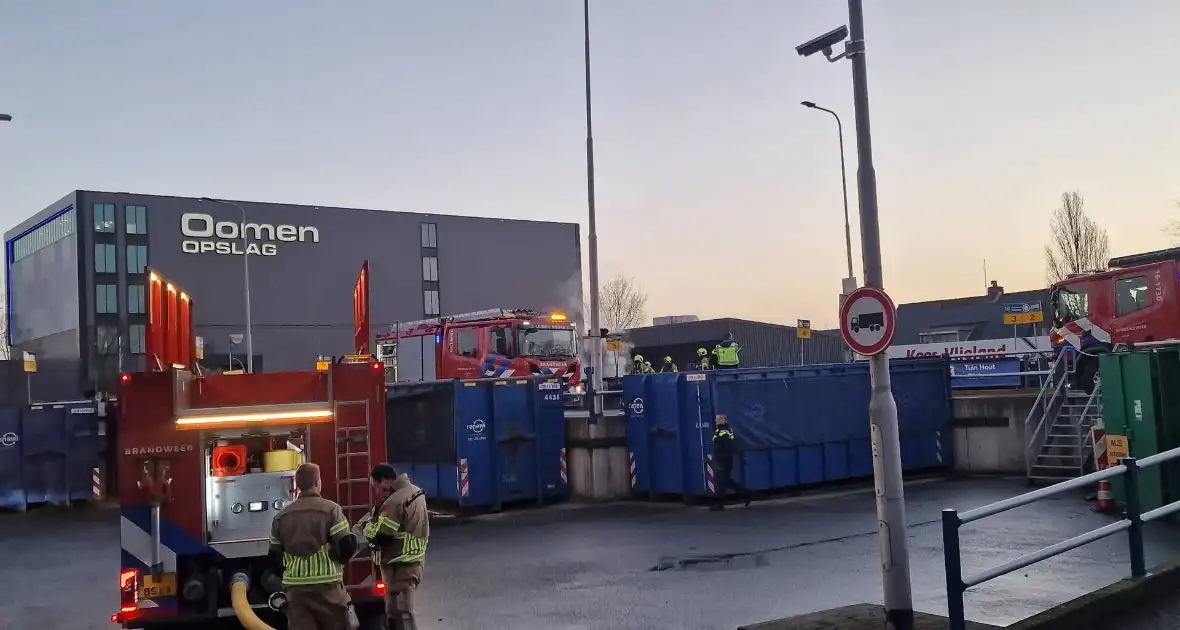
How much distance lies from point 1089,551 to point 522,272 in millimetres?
52601

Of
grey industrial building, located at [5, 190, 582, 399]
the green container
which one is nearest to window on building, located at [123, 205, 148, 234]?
grey industrial building, located at [5, 190, 582, 399]

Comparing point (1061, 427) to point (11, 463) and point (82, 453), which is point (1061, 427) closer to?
point (82, 453)

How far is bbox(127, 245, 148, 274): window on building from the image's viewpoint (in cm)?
5031

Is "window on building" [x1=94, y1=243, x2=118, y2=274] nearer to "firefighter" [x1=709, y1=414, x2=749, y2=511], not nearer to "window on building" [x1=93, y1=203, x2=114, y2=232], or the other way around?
"window on building" [x1=93, y1=203, x2=114, y2=232]

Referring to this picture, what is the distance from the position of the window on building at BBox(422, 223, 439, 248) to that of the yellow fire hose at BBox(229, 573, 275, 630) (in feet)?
171

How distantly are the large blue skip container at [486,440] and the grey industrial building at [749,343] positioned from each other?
101 feet

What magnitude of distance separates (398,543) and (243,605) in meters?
1.22

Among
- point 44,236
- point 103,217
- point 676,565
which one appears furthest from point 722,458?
point 44,236

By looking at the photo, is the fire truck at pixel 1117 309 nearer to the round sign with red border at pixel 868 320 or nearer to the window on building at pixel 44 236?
the round sign with red border at pixel 868 320

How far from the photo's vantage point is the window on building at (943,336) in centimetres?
4416

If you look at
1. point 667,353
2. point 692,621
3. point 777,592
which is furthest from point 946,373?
point 667,353

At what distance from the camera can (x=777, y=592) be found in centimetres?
970

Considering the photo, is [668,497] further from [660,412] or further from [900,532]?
[900,532]

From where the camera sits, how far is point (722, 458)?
54.0 feet
